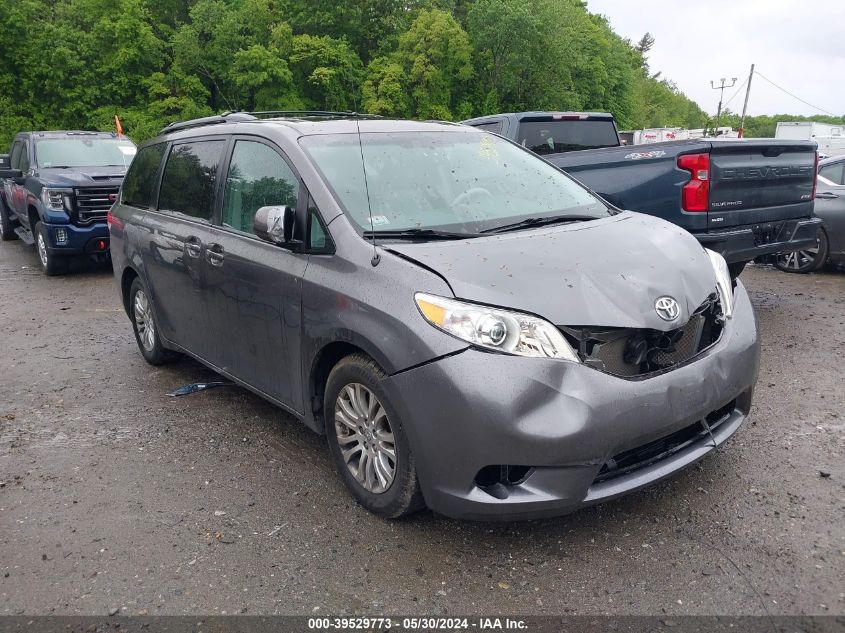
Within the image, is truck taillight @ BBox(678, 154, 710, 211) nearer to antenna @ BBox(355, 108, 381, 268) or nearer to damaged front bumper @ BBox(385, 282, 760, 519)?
antenna @ BBox(355, 108, 381, 268)

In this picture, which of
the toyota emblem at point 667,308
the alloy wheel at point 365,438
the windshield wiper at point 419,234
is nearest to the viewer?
the toyota emblem at point 667,308

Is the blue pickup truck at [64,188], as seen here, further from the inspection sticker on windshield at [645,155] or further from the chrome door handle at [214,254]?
the inspection sticker on windshield at [645,155]

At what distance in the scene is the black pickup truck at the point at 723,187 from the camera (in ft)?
18.3

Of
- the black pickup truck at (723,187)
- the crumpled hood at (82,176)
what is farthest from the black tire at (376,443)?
the crumpled hood at (82,176)

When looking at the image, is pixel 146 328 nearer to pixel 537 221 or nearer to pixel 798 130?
pixel 537 221

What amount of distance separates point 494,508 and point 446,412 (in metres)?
0.42

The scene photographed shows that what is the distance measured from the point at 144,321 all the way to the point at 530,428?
13.4 ft

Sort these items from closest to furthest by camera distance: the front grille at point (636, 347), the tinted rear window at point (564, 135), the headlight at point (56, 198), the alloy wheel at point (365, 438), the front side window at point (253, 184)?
1. the front grille at point (636, 347)
2. the alloy wheel at point (365, 438)
3. the front side window at point (253, 184)
4. the tinted rear window at point (564, 135)
5. the headlight at point (56, 198)

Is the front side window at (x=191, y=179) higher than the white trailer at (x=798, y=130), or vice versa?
the white trailer at (x=798, y=130)

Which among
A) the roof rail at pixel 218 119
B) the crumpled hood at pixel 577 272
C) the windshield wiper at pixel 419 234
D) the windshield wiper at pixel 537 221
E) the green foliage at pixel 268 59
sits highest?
the green foliage at pixel 268 59

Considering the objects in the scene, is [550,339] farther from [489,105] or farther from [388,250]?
[489,105]

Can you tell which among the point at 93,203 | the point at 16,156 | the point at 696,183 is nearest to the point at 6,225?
the point at 16,156

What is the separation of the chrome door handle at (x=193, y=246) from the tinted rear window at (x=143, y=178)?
103cm

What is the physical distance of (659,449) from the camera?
2984 mm
